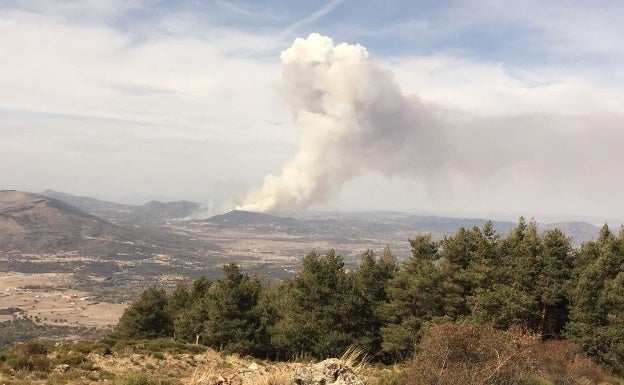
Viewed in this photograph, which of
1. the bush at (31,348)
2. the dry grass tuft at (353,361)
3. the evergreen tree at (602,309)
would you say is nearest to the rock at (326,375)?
the dry grass tuft at (353,361)

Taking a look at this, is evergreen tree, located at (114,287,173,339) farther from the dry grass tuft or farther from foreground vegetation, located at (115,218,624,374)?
the dry grass tuft

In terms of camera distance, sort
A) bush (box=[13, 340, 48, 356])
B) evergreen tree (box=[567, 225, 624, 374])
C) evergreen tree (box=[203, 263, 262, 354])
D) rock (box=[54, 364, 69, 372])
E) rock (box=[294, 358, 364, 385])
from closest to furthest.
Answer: rock (box=[294, 358, 364, 385]) → rock (box=[54, 364, 69, 372]) → bush (box=[13, 340, 48, 356]) → evergreen tree (box=[567, 225, 624, 374]) → evergreen tree (box=[203, 263, 262, 354])

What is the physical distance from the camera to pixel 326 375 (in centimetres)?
1145

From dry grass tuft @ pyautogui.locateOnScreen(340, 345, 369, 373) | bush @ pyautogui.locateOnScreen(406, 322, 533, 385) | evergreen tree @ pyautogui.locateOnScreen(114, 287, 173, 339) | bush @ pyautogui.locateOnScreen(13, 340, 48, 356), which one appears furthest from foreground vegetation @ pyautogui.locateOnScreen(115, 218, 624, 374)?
bush @ pyautogui.locateOnScreen(406, 322, 533, 385)

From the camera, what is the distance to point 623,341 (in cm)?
2827

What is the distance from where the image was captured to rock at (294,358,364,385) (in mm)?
11234

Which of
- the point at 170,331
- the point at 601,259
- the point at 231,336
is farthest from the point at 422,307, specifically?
the point at 170,331

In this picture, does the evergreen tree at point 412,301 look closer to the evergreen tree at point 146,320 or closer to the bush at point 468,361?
the bush at point 468,361

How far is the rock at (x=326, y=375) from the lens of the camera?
11234mm

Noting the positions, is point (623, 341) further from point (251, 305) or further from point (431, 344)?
point (251, 305)

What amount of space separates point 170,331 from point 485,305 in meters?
34.6

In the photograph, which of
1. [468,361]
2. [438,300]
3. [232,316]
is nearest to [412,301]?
[438,300]

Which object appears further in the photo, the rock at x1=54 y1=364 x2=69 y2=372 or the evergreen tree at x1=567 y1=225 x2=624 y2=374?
the evergreen tree at x1=567 y1=225 x2=624 y2=374

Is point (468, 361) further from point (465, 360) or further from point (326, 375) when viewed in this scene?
point (326, 375)
